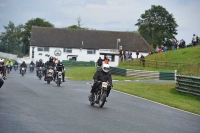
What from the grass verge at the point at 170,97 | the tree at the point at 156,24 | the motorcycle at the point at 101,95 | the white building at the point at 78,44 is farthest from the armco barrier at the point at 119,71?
the tree at the point at 156,24

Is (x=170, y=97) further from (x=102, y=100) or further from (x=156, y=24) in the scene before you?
(x=156, y=24)

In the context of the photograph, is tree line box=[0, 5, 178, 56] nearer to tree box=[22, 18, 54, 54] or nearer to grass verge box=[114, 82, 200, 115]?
tree box=[22, 18, 54, 54]

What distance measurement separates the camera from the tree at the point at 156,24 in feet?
361

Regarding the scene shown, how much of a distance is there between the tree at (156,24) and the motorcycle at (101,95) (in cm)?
9053

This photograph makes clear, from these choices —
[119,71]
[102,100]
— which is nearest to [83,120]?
[102,100]

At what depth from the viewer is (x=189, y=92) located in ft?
98.0

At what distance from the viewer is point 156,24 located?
4395 inches

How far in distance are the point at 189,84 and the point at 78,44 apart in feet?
260

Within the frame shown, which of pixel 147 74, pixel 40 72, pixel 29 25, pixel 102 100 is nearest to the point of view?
pixel 102 100

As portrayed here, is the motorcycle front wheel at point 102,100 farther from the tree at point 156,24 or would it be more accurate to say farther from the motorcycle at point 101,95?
the tree at point 156,24

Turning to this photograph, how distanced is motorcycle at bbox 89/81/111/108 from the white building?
86896 mm

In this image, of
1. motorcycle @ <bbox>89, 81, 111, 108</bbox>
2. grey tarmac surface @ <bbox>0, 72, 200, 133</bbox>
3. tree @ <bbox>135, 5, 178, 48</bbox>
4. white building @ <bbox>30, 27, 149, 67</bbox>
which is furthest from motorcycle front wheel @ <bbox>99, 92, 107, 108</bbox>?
tree @ <bbox>135, 5, 178, 48</bbox>

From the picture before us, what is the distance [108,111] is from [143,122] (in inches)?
110

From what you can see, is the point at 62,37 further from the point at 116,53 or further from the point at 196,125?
the point at 196,125
